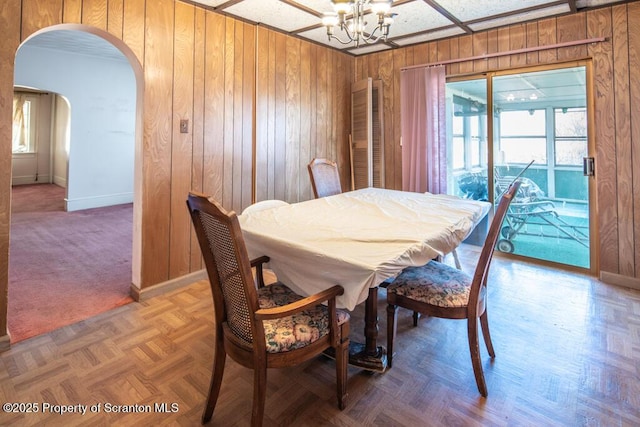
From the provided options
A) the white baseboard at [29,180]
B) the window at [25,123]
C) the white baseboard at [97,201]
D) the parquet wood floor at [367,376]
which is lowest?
the parquet wood floor at [367,376]

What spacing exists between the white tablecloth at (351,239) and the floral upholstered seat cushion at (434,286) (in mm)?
190

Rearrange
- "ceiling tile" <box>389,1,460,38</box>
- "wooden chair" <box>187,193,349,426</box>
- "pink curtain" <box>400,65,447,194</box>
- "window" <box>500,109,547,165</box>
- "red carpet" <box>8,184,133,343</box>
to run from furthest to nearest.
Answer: "pink curtain" <box>400,65,447,194</box> → "window" <box>500,109,547,165</box> → "ceiling tile" <box>389,1,460,38</box> → "red carpet" <box>8,184,133,343</box> → "wooden chair" <box>187,193,349,426</box>

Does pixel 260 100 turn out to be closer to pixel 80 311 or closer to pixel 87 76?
pixel 80 311

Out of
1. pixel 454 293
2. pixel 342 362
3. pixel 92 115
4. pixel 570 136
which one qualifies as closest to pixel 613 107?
pixel 570 136

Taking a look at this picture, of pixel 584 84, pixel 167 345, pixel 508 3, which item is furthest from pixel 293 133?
pixel 584 84

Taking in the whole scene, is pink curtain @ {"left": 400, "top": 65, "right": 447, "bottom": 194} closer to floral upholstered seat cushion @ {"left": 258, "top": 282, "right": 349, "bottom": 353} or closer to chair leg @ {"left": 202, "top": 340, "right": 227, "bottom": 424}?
floral upholstered seat cushion @ {"left": 258, "top": 282, "right": 349, "bottom": 353}

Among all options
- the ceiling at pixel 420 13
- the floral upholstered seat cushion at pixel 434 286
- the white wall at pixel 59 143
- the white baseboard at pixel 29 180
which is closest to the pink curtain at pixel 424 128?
the ceiling at pixel 420 13

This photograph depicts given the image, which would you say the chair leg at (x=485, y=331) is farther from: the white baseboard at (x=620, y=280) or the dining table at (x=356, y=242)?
the white baseboard at (x=620, y=280)

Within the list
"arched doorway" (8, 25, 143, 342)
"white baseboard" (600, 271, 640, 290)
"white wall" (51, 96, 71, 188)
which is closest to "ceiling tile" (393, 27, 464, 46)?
"white baseboard" (600, 271, 640, 290)

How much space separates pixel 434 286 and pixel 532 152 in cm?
279

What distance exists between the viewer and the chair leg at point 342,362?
1515mm

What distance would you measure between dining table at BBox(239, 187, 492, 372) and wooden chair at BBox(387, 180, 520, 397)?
0.54 ft

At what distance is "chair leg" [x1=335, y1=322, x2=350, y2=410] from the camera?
1515mm

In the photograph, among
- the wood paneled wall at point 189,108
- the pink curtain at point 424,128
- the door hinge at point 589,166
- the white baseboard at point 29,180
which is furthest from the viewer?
the white baseboard at point 29,180
